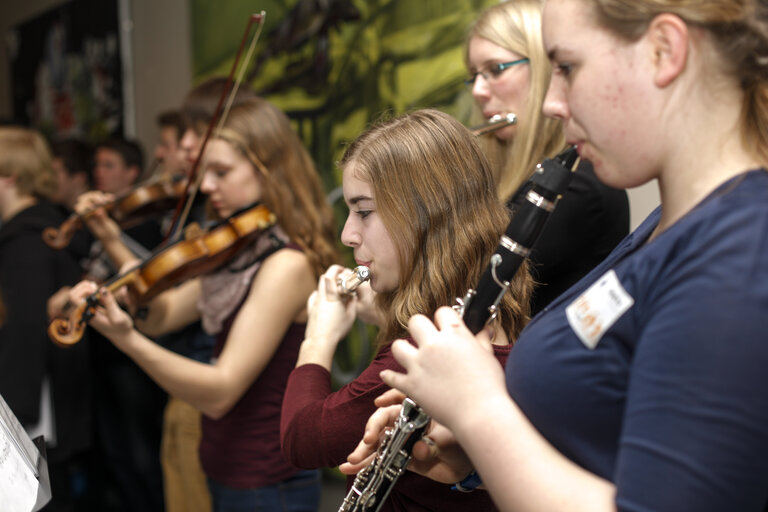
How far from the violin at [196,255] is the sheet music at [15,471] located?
94 centimetres

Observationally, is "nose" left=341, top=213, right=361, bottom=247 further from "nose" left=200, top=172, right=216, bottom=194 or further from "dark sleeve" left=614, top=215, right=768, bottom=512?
"nose" left=200, top=172, right=216, bottom=194

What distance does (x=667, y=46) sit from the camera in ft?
2.48

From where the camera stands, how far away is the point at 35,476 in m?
1.11

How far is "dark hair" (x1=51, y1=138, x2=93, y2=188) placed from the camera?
4.72 metres

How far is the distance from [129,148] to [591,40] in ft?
13.4

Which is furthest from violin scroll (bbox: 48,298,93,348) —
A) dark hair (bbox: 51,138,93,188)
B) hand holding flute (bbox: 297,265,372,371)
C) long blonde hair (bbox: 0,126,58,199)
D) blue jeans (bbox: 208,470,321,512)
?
dark hair (bbox: 51,138,93,188)

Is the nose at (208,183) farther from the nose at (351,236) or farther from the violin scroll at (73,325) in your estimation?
the nose at (351,236)

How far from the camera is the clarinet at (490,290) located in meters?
0.92

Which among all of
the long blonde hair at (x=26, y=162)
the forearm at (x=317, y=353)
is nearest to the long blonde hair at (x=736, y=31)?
the forearm at (x=317, y=353)

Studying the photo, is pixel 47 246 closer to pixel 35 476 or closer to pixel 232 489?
pixel 232 489

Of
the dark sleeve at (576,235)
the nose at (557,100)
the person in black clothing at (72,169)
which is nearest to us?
the nose at (557,100)

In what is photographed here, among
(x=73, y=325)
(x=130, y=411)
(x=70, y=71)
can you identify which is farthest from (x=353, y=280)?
(x=70, y=71)

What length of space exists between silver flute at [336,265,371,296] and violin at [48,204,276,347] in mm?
681

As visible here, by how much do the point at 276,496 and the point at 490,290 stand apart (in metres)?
1.31
